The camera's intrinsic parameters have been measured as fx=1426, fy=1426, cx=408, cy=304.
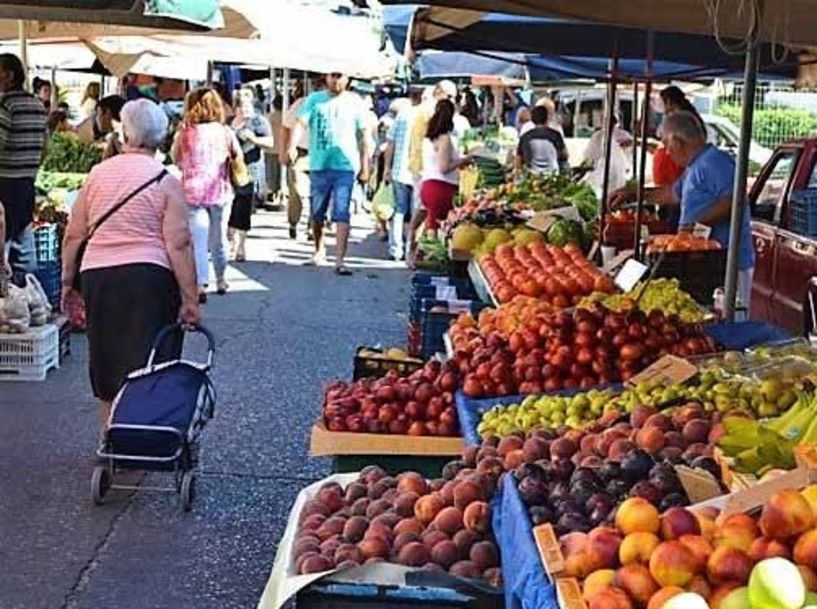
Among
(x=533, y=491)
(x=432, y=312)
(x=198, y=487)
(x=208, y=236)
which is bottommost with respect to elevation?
(x=198, y=487)

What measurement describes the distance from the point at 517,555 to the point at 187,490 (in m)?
3.33

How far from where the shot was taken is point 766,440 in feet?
12.1

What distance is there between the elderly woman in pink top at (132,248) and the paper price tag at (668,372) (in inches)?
97.2

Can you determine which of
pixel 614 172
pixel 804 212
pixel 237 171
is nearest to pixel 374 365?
pixel 804 212

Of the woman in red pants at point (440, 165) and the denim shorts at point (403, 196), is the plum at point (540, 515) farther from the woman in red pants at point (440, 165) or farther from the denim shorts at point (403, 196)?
the denim shorts at point (403, 196)

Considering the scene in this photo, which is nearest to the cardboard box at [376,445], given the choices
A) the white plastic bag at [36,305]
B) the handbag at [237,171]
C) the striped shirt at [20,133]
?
the white plastic bag at [36,305]

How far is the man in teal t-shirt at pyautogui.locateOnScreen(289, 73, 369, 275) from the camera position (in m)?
14.1

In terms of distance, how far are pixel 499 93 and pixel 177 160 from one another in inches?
1084

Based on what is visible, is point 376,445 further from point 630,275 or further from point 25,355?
point 25,355

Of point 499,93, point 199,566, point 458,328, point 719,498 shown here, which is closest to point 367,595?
point 719,498

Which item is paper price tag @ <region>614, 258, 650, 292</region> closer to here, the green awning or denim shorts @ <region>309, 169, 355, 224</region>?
the green awning

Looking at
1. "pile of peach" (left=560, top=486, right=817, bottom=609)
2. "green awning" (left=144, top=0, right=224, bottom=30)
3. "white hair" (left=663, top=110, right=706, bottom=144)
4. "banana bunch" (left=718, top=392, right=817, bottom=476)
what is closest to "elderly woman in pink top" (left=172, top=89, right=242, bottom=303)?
"white hair" (left=663, top=110, right=706, bottom=144)

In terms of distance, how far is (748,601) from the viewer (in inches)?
103

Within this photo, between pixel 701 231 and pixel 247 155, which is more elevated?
pixel 701 231
